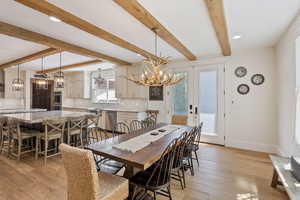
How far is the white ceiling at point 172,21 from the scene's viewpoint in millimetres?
2055

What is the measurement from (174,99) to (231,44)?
226 cm

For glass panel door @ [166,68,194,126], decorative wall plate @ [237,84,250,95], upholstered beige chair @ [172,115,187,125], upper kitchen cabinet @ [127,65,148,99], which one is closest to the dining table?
upper kitchen cabinet @ [127,65,148,99]

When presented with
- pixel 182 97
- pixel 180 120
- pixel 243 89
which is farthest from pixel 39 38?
pixel 243 89

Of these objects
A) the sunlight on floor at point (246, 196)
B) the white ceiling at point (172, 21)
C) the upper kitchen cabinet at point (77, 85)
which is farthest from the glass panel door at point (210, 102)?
the upper kitchen cabinet at point (77, 85)

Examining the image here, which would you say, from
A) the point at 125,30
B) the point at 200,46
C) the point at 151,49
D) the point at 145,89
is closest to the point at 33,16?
the point at 125,30

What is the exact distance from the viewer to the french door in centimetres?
441

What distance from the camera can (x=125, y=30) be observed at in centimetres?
281

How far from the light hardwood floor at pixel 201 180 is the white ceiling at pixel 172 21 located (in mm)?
2607

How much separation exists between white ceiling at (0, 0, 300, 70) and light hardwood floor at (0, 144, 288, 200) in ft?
8.55

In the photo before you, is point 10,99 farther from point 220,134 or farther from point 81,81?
point 220,134

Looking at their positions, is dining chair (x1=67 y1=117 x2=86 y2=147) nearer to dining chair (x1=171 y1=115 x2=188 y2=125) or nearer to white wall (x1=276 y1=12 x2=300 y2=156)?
dining chair (x1=171 y1=115 x2=188 y2=125)

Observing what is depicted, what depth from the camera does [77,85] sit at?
23.5 feet

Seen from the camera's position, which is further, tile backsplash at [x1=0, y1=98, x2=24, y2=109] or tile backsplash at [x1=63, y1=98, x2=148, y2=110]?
tile backsplash at [x1=0, y1=98, x2=24, y2=109]

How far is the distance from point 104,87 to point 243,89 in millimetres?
5295
